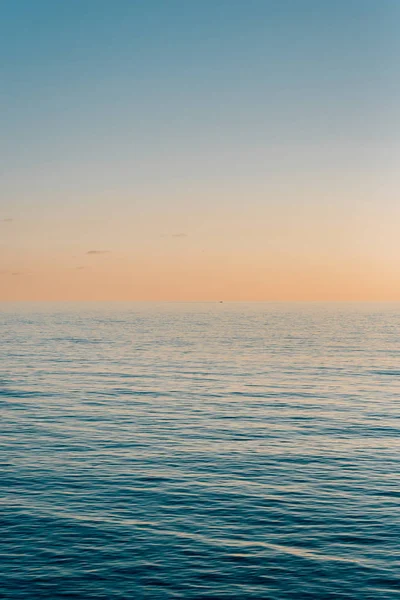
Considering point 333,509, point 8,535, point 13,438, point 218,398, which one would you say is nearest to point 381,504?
point 333,509

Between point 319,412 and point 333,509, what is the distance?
99.9ft

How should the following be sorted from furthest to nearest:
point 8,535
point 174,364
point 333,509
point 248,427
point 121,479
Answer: point 174,364 → point 248,427 → point 121,479 → point 333,509 → point 8,535

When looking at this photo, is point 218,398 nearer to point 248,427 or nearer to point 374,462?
point 248,427

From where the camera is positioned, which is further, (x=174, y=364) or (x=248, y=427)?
(x=174, y=364)

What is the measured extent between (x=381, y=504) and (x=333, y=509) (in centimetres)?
320

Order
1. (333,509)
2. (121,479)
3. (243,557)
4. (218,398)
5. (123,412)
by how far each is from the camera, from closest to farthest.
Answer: (243,557) → (333,509) → (121,479) → (123,412) → (218,398)

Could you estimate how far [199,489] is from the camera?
1551 inches

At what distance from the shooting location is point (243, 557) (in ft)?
96.1

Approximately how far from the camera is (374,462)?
152 feet

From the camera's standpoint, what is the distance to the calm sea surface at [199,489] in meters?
27.5

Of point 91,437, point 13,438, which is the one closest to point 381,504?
point 91,437

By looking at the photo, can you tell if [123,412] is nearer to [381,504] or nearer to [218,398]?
[218,398]

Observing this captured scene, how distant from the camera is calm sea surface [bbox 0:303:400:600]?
90.1ft

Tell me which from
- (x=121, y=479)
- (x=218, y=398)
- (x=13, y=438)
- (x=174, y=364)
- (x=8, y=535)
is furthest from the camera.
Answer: (x=174, y=364)
